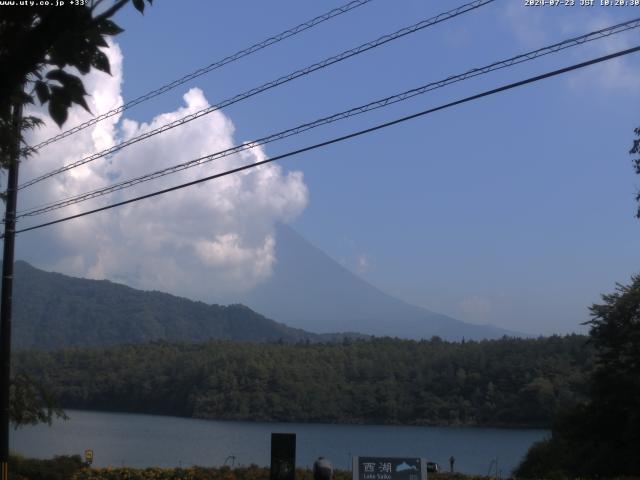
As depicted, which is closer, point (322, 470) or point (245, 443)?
point (322, 470)

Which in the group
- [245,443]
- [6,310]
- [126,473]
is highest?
[6,310]

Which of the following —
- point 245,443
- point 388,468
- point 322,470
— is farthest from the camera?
point 245,443

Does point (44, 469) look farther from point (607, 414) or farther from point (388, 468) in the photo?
point (607, 414)

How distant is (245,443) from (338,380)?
108ft

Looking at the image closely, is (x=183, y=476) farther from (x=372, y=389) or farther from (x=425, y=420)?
(x=372, y=389)

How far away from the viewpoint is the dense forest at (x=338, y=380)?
61.6 metres

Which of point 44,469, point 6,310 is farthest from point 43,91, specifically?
point 44,469

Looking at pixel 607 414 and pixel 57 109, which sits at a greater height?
pixel 57 109

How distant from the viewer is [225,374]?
245 feet

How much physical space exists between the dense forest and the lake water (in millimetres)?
3585

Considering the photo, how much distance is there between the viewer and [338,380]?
251 ft

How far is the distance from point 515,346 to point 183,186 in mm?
59361

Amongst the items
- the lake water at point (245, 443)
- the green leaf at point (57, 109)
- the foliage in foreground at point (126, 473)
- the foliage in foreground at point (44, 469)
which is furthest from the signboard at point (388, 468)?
the lake water at point (245, 443)

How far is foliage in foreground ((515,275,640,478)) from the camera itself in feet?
88.5
